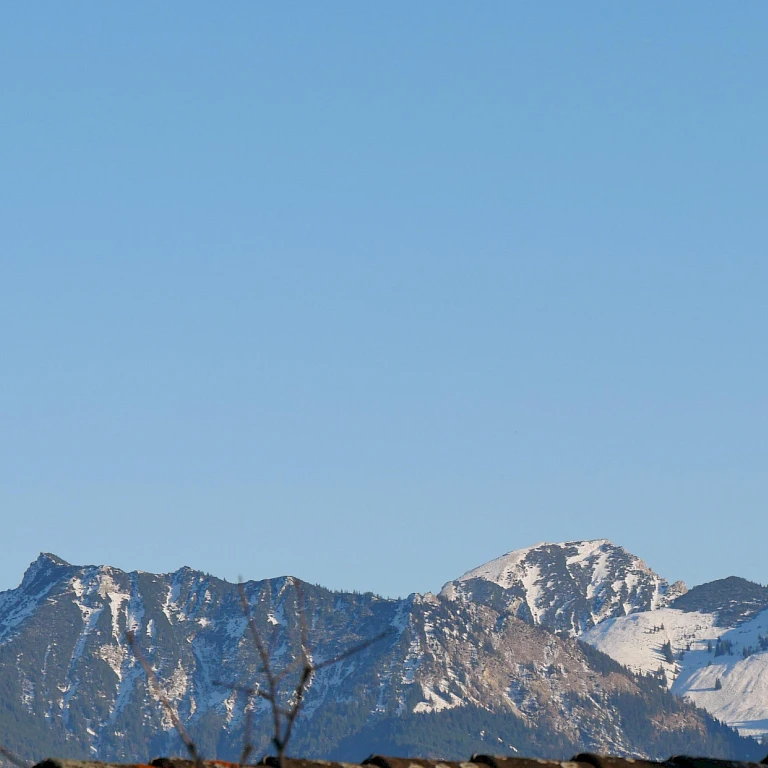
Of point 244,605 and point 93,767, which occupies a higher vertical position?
point 244,605

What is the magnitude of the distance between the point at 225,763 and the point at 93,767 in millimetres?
2339

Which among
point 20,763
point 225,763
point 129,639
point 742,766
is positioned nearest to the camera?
point 20,763

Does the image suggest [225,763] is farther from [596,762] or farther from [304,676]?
[304,676]

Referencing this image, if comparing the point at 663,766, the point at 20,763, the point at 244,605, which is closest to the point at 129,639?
the point at 244,605

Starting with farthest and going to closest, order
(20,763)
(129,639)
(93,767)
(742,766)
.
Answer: (742,766)
(93,767)
(129,639)
(20,763)

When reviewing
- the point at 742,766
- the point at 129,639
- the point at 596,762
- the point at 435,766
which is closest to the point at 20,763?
the point at 129,639

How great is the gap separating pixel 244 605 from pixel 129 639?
2.02 m

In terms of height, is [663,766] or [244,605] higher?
[244,605]

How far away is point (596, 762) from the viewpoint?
22.7 m

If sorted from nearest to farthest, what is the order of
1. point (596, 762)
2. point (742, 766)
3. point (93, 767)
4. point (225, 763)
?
point (93, 767) < point (225, 763) < point (596, 762) < point (742, 766)

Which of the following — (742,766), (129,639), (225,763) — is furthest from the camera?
(742,766)

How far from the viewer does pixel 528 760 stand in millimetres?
22953

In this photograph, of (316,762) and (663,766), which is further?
(663,766)

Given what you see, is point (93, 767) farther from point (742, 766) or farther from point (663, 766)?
point (742, 766)
